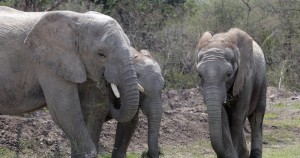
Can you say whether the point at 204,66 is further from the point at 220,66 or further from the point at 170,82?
the point at 170,82

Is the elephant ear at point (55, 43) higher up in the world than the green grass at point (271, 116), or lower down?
higher up

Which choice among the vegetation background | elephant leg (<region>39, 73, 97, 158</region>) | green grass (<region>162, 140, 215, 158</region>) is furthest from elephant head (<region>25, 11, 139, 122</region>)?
the vegetation background

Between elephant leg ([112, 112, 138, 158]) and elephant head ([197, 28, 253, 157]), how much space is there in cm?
156

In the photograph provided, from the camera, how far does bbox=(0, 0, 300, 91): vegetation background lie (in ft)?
57.6

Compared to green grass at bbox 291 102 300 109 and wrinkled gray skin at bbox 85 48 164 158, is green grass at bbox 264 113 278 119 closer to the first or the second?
green grass at bbox 291 102 300 109

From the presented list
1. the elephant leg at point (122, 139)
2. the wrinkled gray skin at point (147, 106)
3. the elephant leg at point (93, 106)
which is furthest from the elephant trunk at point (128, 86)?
the elephant leg at point (122, 139)

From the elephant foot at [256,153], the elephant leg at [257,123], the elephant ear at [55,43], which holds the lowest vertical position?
the elephant foot at [256,153]

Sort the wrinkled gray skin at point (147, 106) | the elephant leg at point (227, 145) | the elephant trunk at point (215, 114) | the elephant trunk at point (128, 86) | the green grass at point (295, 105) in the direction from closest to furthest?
the elephant trunk at point (128, 86)
the elephant trunk at point (215, 114)
the elephant leg at point (227, 145)
the wrinkled gray skin at point (147, 106)
the green grass at point (295, 105)

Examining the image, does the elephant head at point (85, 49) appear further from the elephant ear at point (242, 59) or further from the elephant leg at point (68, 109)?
the elephant ear at point (242, 59)

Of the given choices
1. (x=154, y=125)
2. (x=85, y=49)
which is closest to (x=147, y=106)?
(x=154, y=125)

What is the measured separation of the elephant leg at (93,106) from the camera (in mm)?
8906

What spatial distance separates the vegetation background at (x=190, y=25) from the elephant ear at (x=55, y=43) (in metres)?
4.17

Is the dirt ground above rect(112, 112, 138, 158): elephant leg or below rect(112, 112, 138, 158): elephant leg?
below

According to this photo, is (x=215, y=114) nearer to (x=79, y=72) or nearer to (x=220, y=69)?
(x=220, y=69)
